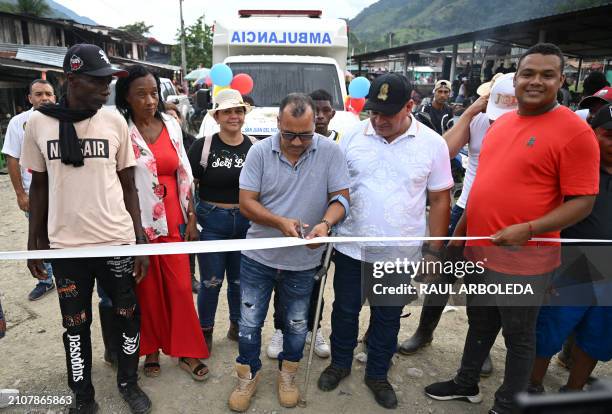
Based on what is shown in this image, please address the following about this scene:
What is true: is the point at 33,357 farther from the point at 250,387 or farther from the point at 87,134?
the point at 87,134

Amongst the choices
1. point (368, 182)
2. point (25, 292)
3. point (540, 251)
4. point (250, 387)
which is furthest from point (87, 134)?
point (25, 292)

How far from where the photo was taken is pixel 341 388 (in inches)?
119

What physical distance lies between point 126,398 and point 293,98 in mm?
2124

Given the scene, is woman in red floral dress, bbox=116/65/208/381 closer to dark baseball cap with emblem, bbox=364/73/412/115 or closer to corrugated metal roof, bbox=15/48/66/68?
dark baseball cap with emblem, bbox=364/73/412/115

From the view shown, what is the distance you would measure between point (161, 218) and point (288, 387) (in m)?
1.38

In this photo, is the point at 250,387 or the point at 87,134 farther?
the point at 250,387

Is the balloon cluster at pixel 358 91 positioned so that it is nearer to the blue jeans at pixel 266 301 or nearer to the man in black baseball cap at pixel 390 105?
the man in black baseball cap at pixel 390 105

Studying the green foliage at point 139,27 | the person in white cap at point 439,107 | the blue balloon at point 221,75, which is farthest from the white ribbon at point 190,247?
the green foliage at point 139,27

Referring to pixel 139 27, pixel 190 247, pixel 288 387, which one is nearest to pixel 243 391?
pixel 288 387

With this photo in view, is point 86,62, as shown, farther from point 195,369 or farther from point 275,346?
point 275,346

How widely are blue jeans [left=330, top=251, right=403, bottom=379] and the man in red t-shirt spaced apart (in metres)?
0.60

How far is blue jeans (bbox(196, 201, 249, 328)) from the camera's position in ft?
10.3

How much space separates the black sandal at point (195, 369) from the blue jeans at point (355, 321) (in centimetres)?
95

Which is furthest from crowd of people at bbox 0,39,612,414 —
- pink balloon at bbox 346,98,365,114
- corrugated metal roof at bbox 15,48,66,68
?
corrugated metal roof at bbox 15,48,66,68
